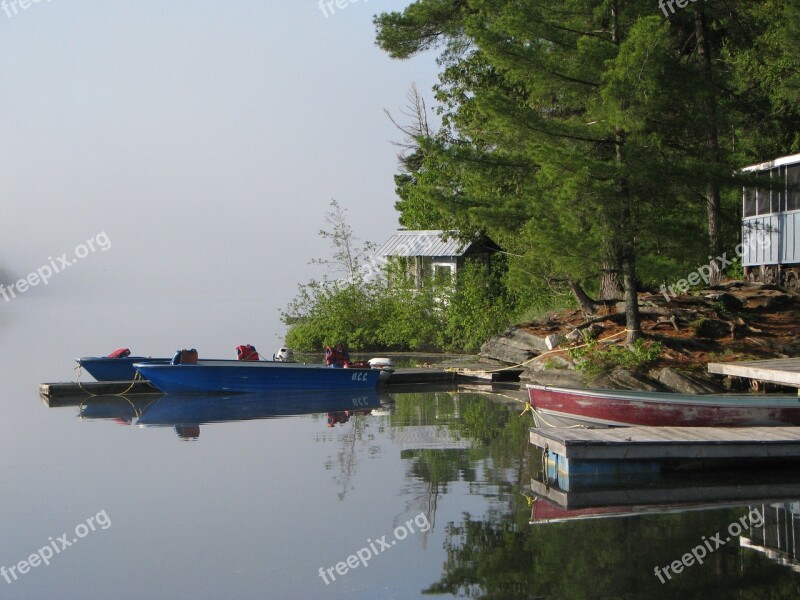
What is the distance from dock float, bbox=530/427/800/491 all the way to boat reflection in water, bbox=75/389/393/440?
7.00 m

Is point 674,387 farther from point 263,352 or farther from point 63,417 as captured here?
point 263,352

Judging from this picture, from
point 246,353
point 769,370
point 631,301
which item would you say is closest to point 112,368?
point 246,353

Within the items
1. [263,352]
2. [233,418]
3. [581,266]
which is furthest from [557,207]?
[263,352]

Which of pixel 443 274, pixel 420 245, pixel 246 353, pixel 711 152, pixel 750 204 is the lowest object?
pixel 246 353

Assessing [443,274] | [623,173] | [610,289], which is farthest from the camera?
[443,274]

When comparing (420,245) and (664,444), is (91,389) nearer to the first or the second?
(664,444)

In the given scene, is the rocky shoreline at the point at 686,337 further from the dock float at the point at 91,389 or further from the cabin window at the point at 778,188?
the dock float at the point at 91,389

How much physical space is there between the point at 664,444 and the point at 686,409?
7.91 ft

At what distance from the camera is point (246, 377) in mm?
24922

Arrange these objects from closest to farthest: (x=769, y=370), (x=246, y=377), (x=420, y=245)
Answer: (x=769, y=370) < (x=246, y=377) < (x=420, y=245)

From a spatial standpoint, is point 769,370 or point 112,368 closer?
point 769,370

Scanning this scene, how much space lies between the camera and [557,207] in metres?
21.8

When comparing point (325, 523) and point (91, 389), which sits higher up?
point (325, 523)

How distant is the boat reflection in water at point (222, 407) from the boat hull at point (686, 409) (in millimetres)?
5817
